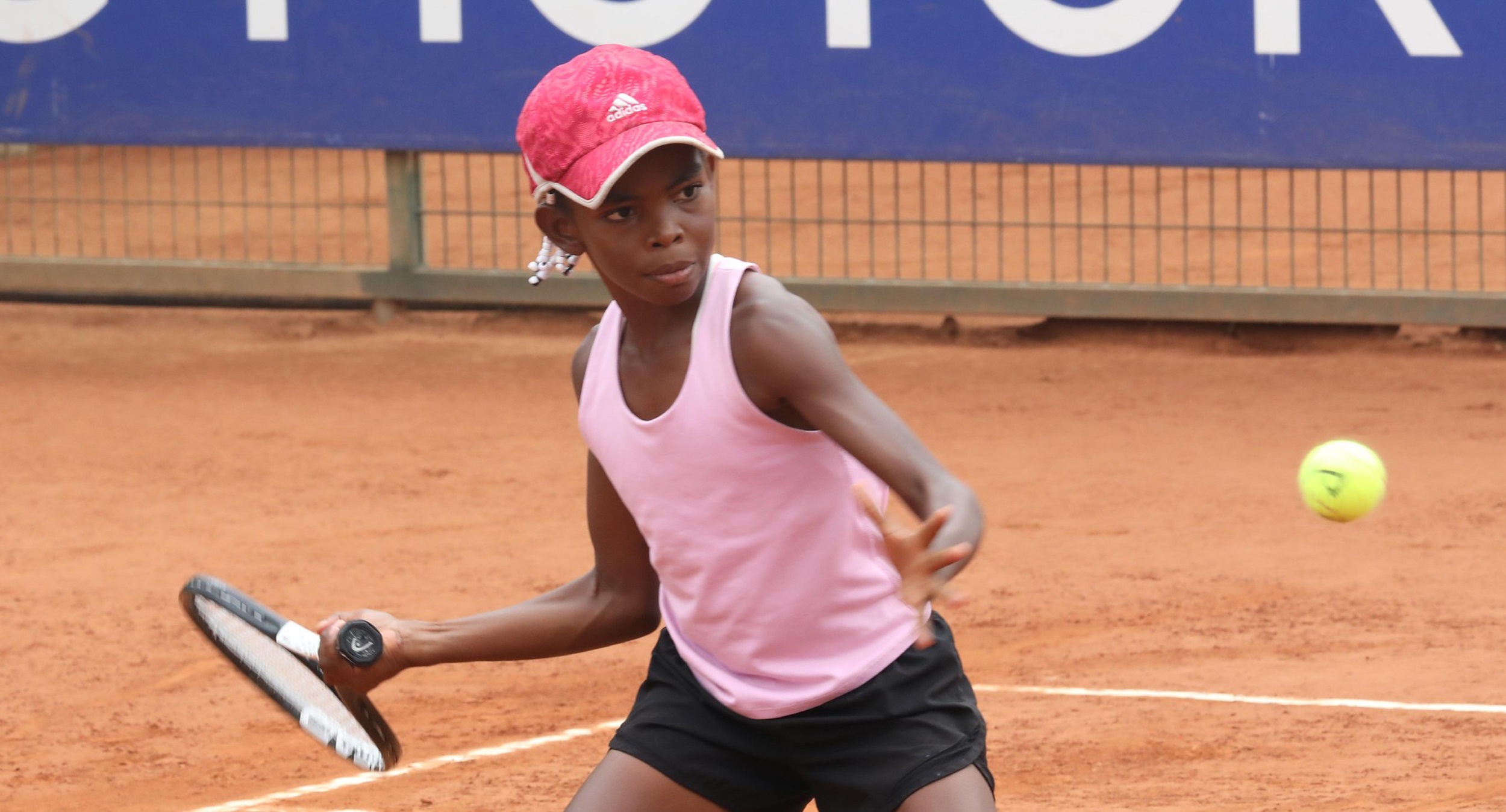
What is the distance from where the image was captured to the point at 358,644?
9.57 feet

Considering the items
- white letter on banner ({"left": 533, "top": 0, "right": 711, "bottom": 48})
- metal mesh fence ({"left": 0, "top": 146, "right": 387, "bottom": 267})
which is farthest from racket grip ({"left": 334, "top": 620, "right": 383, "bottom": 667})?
metal mesh fence ({"left": 0, "top": 146, "right": 387, "bottom": 267})

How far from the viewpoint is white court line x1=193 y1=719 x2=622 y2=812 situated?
4.79 m

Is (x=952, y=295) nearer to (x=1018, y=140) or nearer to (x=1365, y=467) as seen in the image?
(x=1018, y=140)

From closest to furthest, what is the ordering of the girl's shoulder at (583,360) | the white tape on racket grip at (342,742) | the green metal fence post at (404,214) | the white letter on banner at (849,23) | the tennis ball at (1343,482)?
1. the girl's shoulder at (583,360)
2. the white tape on racket grip at (342,742)
3. the tennis ball at (1343,482)
4. the white letter on banner at (849,23)
5. the green metal fence post at (404,214)

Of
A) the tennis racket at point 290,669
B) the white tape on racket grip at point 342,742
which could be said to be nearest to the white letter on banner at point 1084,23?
the tennis racket at point 290,669

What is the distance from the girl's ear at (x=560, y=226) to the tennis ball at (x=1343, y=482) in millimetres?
2756

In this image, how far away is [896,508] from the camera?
22.4 ft

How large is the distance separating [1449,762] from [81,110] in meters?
8.42

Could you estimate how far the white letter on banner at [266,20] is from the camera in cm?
1045

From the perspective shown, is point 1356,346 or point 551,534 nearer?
point 551,534

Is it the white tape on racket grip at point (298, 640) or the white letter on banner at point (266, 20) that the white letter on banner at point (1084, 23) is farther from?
the white tape on racket grip at point (298, 640)

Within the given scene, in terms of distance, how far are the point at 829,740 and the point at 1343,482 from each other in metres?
2.48

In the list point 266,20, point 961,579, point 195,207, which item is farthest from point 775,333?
point 195,207

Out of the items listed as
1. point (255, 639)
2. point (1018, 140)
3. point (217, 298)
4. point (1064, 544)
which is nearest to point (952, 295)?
point (1018, 140)
